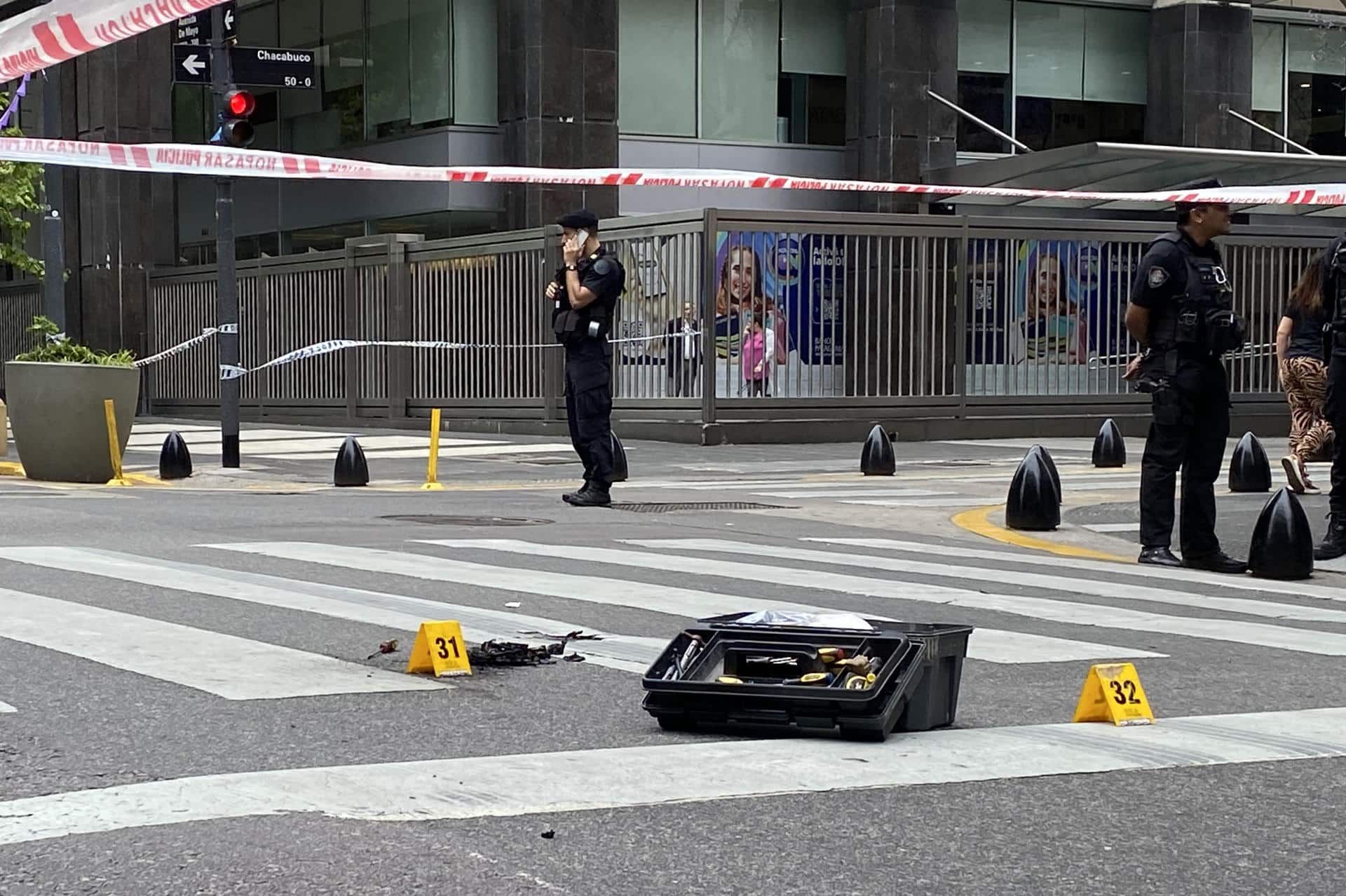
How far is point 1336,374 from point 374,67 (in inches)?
1049

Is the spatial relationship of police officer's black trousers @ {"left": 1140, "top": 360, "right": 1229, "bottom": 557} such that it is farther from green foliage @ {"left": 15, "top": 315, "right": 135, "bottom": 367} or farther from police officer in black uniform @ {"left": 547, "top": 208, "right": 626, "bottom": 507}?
green foliage @ {"left": 15, "top": 315, "right": 135, "bottom": 367}

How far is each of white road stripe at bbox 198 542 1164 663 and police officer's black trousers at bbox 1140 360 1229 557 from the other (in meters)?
2.99

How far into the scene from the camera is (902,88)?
34094 millimetres

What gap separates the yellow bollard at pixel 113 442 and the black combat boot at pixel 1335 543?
1015cm

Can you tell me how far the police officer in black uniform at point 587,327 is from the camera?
14.0 meters

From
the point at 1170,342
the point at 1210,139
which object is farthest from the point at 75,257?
the point at 1170,342

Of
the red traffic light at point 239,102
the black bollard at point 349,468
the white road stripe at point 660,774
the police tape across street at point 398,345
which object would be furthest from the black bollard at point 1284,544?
the police tape across street at point 398,345

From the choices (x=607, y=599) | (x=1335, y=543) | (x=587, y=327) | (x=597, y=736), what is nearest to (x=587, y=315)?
(x=587, y=327)

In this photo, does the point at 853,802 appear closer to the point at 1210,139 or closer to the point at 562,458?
the point at 562,458

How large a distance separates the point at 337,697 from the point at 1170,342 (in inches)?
231

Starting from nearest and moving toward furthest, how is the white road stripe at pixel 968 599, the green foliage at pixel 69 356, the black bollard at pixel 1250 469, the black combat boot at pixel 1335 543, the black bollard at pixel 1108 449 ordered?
the white road stripe at pixel 968 599 < the black combat boot at pixel 1335 543 < the black bollard at pixel 1250 469 < the green foliage at pixel 69 356 < the black bollard at pixel 1108 449

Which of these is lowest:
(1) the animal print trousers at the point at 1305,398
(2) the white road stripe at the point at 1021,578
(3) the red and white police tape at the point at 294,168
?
(2) the white road stripe at the point at 1021,578

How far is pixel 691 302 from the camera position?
78.8ft

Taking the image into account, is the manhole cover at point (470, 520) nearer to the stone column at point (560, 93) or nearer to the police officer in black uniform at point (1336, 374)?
the police officer in black uniform at point (1336, 374)
